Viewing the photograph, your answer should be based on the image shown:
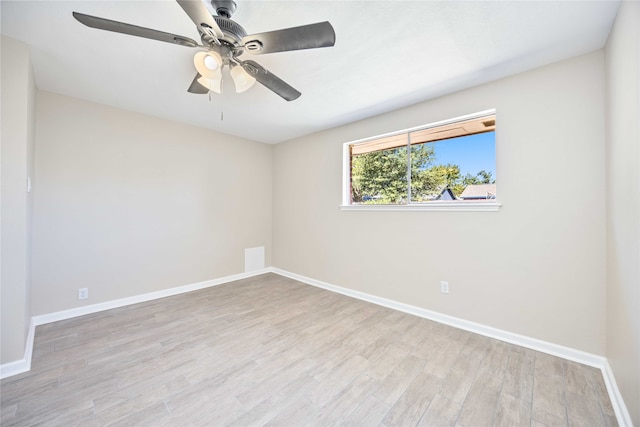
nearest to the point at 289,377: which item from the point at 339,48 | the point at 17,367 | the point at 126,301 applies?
the point at 17,367

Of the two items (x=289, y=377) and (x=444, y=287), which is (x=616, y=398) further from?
(x=289, y=377)

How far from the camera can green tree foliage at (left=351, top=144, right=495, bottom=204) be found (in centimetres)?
267

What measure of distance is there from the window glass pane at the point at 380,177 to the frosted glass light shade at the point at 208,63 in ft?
7.35

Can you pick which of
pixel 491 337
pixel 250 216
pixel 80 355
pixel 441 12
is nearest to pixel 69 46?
pixel 80 355

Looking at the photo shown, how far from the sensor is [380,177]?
3.33 metres

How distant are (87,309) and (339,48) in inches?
150

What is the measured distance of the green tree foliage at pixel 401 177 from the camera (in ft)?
8.77

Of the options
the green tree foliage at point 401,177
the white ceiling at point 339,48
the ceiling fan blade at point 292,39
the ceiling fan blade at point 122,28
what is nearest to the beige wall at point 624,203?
the white ceiling at point 339,48

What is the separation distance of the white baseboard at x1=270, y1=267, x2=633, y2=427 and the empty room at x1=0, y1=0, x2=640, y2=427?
0.02 meters

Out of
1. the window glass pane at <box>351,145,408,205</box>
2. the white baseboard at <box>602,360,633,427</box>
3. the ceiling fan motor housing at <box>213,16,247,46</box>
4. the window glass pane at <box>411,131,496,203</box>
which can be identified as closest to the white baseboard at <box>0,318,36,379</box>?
the ceiling fan motor housing at <box>213,16,247,46</box>

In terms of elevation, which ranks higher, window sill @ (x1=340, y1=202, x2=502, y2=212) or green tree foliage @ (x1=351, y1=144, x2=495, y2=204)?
green tree foliage @ (x1=351, y1=144, x2=495, y2=204)

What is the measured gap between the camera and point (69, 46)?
189 cm

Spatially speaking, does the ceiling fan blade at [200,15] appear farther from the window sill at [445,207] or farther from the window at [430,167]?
the window sill at [445,207]

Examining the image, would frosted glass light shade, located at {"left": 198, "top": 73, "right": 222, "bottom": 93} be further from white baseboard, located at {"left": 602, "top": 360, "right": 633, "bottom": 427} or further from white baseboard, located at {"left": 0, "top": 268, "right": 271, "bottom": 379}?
white baseboard, located at {"left": 602, "top": 360, "right": 633, "bottom": 427}
